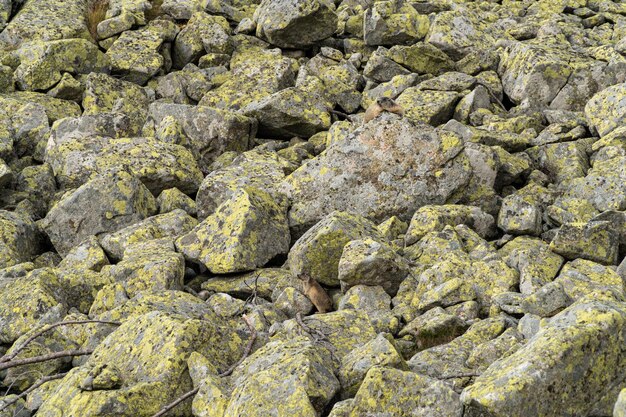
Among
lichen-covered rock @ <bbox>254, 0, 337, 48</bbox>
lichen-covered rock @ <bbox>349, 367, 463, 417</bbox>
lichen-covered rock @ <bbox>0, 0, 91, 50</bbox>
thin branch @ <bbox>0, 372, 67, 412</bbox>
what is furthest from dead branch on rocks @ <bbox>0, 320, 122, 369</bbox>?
lichen-covered rock @ <bbox>0, 0, 91, 50</bbox>

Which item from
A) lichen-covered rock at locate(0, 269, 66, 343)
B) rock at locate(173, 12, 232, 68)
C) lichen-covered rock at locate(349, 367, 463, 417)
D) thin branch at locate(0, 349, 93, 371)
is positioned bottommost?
lichen-covered rock at locate(0, 269, 66, 343)

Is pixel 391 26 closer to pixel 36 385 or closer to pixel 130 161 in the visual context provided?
pixel 130 161

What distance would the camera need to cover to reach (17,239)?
14.0 m

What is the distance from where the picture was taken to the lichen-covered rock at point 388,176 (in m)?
13.8

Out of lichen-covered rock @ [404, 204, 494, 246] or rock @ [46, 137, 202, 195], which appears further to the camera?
rock @ [46, 137, 202, 195]

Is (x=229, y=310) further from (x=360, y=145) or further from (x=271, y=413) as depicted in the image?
(x=360, y=145)

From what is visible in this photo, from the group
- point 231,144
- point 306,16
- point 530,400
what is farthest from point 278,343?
point 306,16

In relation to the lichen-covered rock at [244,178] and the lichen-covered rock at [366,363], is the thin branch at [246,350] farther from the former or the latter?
the lichen-covered rock at [244,178]

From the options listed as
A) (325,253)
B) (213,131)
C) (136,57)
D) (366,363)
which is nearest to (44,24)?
(136,57)

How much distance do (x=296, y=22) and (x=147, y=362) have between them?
13.5 metres

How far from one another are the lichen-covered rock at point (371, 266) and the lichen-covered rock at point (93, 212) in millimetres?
4619

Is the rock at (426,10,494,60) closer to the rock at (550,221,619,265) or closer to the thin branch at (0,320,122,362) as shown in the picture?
the rock at (550,221,619,265)

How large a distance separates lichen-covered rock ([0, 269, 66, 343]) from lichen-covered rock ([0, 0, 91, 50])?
38.0ft

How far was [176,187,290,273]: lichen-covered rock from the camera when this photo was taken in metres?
12.2
